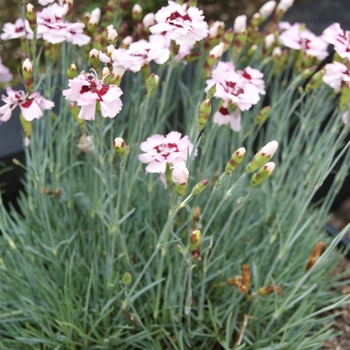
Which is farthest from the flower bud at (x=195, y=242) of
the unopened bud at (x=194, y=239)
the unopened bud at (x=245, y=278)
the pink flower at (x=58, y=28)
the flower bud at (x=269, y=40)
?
the flower bud at (x=269, y=40)

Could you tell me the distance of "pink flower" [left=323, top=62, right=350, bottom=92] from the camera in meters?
0.91

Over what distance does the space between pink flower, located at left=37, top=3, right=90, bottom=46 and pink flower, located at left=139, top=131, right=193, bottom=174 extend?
259mm

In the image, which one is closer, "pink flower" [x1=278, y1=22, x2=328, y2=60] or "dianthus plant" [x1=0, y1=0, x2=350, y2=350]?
"dianthus plant" [x1=0, y1=0, x2=350, y2=350]

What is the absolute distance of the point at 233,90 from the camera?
91 cm

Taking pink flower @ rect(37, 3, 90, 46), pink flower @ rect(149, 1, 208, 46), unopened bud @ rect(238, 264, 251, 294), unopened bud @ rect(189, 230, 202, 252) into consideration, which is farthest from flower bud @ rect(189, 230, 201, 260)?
pink flower @ rect(37, 3, 90, 46)

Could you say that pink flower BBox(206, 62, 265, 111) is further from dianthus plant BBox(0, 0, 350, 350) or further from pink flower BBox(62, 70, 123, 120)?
pink flower BBox(62, 70, 123, 120)

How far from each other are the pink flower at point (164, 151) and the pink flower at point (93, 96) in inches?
4.6

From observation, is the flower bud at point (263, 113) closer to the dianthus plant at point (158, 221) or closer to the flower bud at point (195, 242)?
the dianthus plant at point (158, 221)

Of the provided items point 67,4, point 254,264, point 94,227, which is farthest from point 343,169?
point 67,4

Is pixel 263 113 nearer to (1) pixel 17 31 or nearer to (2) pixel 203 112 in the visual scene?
(2) pixel 203 112

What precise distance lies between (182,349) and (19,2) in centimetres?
71

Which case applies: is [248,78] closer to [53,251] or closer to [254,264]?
[254,264]

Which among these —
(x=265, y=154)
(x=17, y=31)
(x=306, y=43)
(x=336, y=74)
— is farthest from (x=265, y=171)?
(x=17, y=31)

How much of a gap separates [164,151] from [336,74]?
1.18ft
